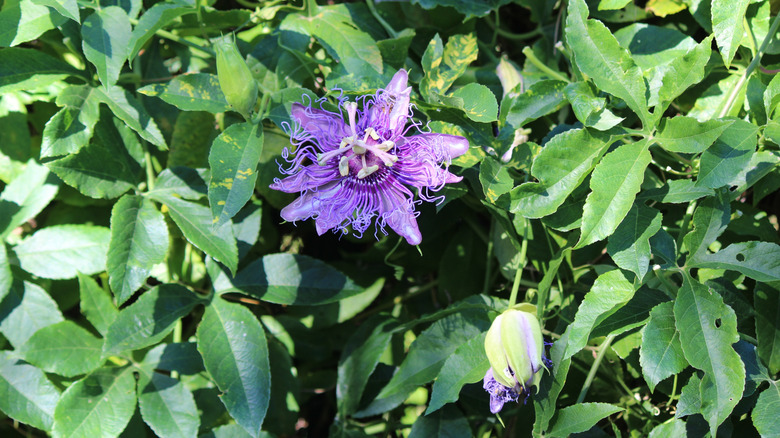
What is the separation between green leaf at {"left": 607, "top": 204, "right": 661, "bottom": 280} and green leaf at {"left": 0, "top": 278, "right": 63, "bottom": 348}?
4.07ft

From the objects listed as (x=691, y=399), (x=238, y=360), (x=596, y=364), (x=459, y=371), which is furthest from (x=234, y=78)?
(x=691, y=399)

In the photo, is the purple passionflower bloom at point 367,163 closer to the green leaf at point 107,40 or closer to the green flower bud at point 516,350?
the green flower bud at point 516,350

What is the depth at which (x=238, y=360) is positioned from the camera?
1.34 metres

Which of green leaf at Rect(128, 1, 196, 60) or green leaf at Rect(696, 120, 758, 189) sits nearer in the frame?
green leaf at Rect(696, 120, 758, 189)

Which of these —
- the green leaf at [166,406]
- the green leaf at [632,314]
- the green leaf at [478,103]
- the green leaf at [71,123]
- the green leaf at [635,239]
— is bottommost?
the green leaf at [166,406]

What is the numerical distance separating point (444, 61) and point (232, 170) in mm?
507

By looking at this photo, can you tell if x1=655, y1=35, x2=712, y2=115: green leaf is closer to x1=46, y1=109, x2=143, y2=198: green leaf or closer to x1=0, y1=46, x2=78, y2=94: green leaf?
x1=46, y1=109, x2=143, y2=198: green leaf

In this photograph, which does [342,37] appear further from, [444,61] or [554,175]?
[554,175]

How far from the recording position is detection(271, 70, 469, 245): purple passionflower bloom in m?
1.17

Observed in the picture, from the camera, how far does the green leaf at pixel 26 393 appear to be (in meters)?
1.38

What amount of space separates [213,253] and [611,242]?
79 cm

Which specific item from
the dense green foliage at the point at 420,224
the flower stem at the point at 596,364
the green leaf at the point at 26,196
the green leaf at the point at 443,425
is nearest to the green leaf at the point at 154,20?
the dense green foliage at the point at 420,224

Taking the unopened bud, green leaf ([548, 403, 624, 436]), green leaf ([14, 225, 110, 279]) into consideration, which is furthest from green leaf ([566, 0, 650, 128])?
green leaf ([14, 225, 110, 279])

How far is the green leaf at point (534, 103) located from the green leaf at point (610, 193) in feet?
0.69
